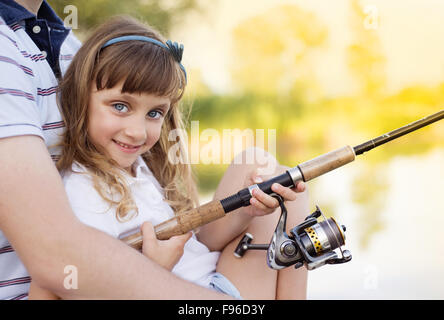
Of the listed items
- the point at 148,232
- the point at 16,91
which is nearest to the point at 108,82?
the point at 16,91

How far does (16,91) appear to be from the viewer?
105cm

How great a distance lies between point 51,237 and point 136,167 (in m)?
0.54

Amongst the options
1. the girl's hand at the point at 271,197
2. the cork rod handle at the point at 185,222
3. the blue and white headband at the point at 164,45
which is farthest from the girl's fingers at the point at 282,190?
the blue and white headband at the point at 164,45

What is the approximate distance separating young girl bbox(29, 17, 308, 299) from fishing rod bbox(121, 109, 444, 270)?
0.03 m

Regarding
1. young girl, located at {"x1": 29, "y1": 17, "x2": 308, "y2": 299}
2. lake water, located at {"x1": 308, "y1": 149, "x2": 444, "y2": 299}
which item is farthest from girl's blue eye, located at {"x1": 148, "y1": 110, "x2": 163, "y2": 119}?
lake water, located at {"x1": 308, "y1": 149, "x2": 444, "y2": 299}

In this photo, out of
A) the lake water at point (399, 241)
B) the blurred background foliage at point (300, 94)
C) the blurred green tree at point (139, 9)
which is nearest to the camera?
the lake water at point (399, 241)

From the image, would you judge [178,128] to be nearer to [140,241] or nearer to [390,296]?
[140,241]

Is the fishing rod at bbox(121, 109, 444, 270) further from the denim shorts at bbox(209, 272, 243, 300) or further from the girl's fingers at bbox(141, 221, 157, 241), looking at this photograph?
the denim shorts at bbox(209, 272, 243, 300)

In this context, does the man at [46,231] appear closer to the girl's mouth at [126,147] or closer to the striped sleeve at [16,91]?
the striped sleeve at [16,91]

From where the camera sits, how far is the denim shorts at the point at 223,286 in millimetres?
1275

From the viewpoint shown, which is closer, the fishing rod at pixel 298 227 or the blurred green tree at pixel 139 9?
the fishing rod at pixel 298 227

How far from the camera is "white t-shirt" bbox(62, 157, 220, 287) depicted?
116 centimetres

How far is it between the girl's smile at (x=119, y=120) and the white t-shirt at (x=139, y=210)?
0.09m

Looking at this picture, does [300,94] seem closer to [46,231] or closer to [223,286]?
[223,286]
